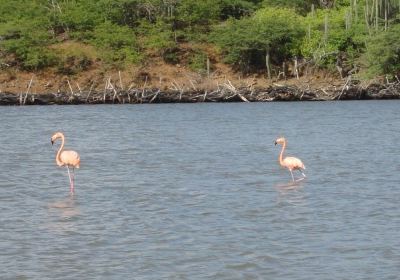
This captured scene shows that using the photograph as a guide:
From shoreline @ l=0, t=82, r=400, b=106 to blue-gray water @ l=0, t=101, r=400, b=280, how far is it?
2554 centimetres

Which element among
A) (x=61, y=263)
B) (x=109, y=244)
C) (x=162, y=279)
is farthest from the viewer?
(x=109, y=244)

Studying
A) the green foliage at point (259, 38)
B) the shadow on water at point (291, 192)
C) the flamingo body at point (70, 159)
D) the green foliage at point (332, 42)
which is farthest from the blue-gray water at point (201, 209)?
the green foliage at point (332, 42)

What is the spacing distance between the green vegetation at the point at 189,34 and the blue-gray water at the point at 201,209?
36.0 metres

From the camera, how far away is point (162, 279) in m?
12.1

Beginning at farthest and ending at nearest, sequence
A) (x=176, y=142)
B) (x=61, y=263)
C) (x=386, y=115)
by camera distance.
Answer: (x=386, y=115) < (x=176, y=142) < (x=61, y=263)

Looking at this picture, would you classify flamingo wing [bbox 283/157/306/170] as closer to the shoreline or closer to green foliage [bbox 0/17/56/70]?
the shoreline

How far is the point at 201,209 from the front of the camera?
17266 millimetres

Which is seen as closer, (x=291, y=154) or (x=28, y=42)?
(x=291, y=154)

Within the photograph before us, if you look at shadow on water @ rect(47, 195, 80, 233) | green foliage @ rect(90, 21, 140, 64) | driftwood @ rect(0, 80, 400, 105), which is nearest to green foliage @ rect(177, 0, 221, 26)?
green foliage @ rect(90, 21, 140, 64)

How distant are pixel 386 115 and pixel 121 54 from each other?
30.7m

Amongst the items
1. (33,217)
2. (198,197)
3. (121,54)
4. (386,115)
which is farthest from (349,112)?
(33,217)

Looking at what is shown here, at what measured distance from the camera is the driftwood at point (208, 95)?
61656 millimetres

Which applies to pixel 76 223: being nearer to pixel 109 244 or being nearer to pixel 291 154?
pixel 109 244

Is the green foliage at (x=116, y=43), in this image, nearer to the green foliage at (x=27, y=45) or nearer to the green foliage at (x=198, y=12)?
the green foliage at (x=27, y=45)
